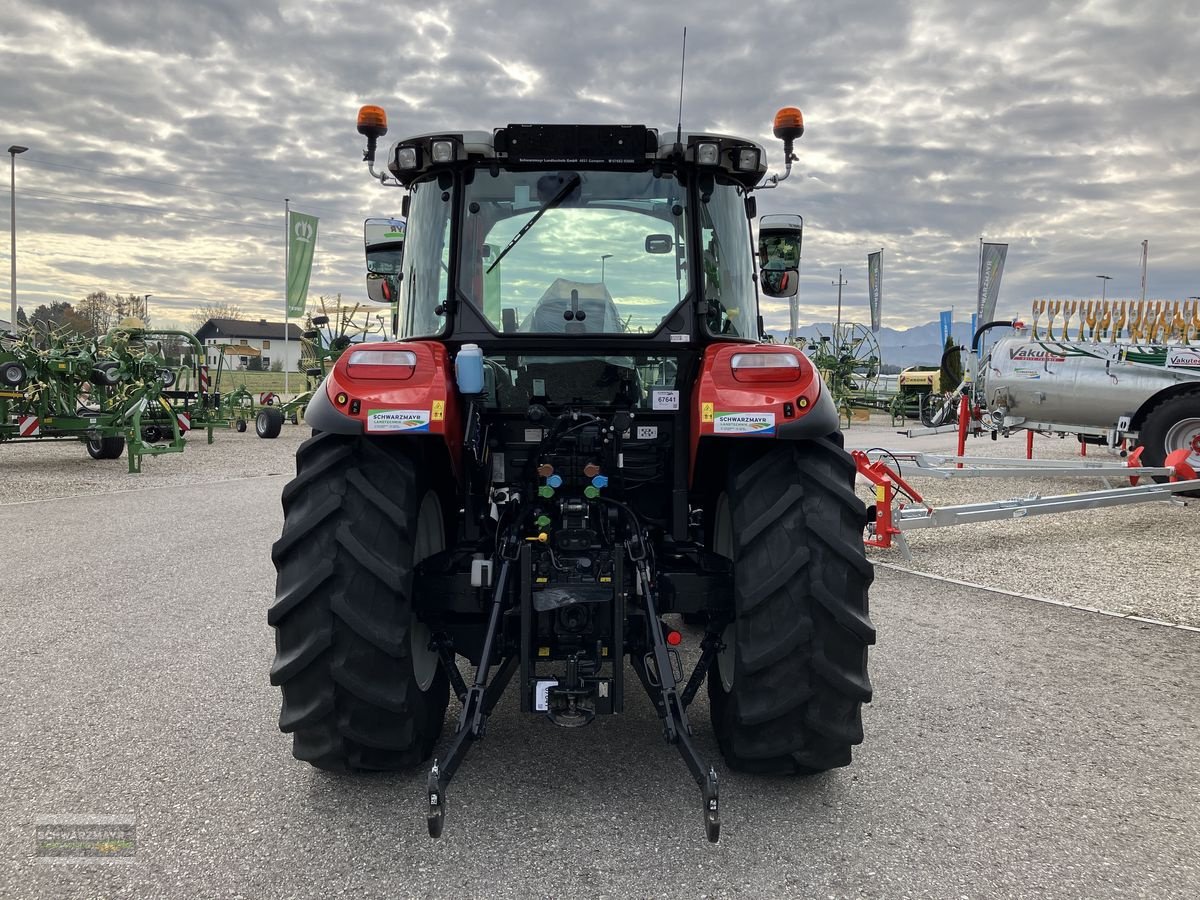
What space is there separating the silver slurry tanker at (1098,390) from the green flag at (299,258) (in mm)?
18818

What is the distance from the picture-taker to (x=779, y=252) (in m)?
4.12

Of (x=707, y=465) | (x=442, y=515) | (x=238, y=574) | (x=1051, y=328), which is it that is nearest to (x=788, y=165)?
(x=707, y=465)

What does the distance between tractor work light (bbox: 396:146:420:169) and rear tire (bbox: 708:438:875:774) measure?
78.6 inches

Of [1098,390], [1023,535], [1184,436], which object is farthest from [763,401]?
[1098,390]

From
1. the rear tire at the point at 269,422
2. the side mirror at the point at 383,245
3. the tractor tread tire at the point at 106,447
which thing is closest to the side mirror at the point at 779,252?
the side mirror at the point at 383,245

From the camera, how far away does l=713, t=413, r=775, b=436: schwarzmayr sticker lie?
3094mm

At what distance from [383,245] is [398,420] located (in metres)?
1.40

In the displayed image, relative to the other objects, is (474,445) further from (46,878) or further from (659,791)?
(46,878)

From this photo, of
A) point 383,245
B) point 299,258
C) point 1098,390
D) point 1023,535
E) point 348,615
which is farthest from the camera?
point 299,258

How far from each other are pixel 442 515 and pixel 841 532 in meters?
1.67

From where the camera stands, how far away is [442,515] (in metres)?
3.76

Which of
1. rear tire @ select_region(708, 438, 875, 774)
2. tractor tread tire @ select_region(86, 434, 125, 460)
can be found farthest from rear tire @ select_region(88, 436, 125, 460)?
rear tire @ select_region(708, 438, 875, 774)

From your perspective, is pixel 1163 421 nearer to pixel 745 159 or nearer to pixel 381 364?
pixel 745 159

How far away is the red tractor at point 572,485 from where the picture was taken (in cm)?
299
